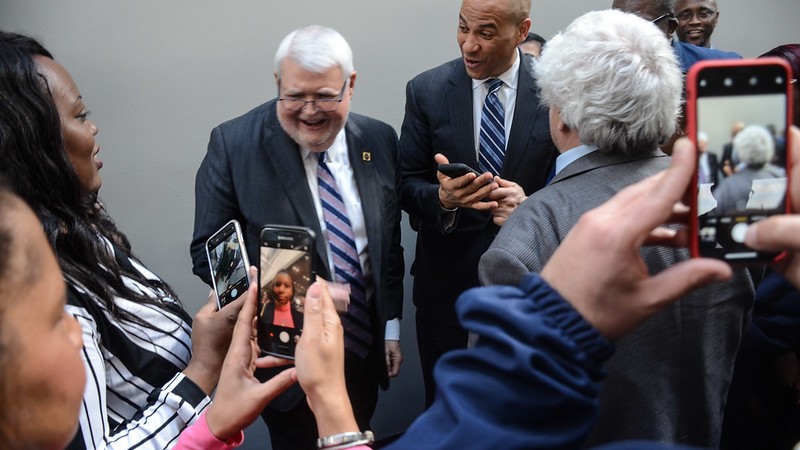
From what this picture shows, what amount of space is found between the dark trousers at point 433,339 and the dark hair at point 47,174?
1.42 meters

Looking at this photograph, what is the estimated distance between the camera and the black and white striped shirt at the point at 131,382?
1180 mm

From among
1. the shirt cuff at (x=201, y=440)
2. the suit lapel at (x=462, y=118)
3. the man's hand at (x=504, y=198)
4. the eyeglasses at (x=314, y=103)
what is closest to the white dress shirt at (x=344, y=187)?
the eyeglasses at (x=314, y=103)

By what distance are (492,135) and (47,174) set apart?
1.61 meters

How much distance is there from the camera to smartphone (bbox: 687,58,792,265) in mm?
902

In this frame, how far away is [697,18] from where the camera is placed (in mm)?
3625

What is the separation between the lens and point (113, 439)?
1227 millimetres

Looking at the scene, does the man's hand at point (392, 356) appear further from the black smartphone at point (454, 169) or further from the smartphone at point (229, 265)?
the smartphone at point (229, 265)

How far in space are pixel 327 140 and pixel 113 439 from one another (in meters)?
1.09

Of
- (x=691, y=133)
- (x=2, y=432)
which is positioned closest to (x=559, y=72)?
(x=691, y=133)

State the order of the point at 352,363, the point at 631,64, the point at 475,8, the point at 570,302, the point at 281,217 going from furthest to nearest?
1. the point at 475,8
2. the point at 352,363
3. the point at 281,217
4. the point at 631,64
5. the point at 570,302

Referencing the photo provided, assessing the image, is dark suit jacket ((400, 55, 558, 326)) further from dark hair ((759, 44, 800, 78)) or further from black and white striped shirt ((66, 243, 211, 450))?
black and white striped shirt ((66, 243, 211, 450))

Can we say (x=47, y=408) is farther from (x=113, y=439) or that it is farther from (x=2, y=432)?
(x=113, y=439)

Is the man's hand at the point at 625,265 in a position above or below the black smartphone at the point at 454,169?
above

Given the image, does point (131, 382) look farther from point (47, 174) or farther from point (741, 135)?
point (741, 135)
